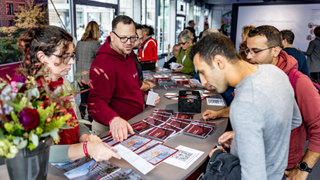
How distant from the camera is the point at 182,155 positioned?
4.79 ft

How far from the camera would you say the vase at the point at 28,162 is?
2.92 feet

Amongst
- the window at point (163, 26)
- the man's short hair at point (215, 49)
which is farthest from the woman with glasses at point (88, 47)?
the window at point (163, 26)

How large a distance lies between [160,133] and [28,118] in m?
1.08

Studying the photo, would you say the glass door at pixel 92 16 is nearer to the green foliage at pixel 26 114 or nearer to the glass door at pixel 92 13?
the glass door at pixel 92 13

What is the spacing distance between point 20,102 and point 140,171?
28.2 inches

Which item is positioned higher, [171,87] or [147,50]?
[147,50]

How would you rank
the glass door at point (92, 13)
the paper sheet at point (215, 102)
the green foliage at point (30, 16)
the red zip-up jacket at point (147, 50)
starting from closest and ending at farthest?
the paper sheet at point (215, 102)
the green foliage at point (30, 16)
the red zip-up jacket at point (147, 50)
the glass door at point (92, 13)

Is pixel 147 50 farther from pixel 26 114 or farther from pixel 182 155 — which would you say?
pixel 26 114

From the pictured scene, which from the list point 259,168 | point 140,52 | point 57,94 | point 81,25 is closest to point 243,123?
point 259,168

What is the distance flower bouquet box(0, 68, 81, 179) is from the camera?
0.80 meters

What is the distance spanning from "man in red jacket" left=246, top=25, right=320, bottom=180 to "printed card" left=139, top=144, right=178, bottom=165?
32.9 inches

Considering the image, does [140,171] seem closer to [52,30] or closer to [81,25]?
[52,30]

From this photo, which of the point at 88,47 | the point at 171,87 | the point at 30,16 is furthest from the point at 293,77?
the point at 30,16

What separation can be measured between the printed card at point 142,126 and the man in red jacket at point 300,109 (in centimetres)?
103
